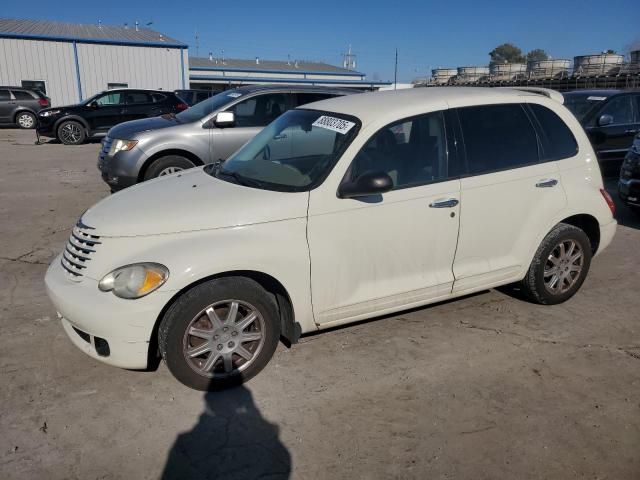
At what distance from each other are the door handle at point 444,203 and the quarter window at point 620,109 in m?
7.18

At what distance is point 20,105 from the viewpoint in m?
21.3

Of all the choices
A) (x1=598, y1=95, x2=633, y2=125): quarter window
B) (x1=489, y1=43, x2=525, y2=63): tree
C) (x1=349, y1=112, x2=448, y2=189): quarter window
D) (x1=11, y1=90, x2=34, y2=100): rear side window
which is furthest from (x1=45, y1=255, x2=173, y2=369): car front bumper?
(x1=489, y1=43, x2=525, y2=63): tree

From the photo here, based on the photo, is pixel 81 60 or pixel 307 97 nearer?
pixel 307 97

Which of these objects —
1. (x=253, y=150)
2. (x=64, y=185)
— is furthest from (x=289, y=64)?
(x=253, y=150)

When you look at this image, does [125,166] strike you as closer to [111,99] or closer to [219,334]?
[219,334]

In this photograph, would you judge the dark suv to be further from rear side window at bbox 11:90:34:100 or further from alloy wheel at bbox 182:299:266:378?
alloy wheel at bbox 182:299:266:378

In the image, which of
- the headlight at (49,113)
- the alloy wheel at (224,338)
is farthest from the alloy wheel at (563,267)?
the headlight at (49,113)

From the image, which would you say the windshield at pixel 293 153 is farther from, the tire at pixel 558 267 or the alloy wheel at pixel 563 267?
the alloy wheel at pixel 563 267

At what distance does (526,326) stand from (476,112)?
1743 mm

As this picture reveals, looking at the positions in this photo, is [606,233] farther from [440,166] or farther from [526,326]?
[440,166]

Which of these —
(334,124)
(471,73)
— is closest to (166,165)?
(334,124)

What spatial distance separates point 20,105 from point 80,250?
21.9 metres

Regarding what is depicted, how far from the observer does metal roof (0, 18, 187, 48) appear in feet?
94.8

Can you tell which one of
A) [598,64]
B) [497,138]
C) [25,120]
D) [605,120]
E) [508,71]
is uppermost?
[508,71]
